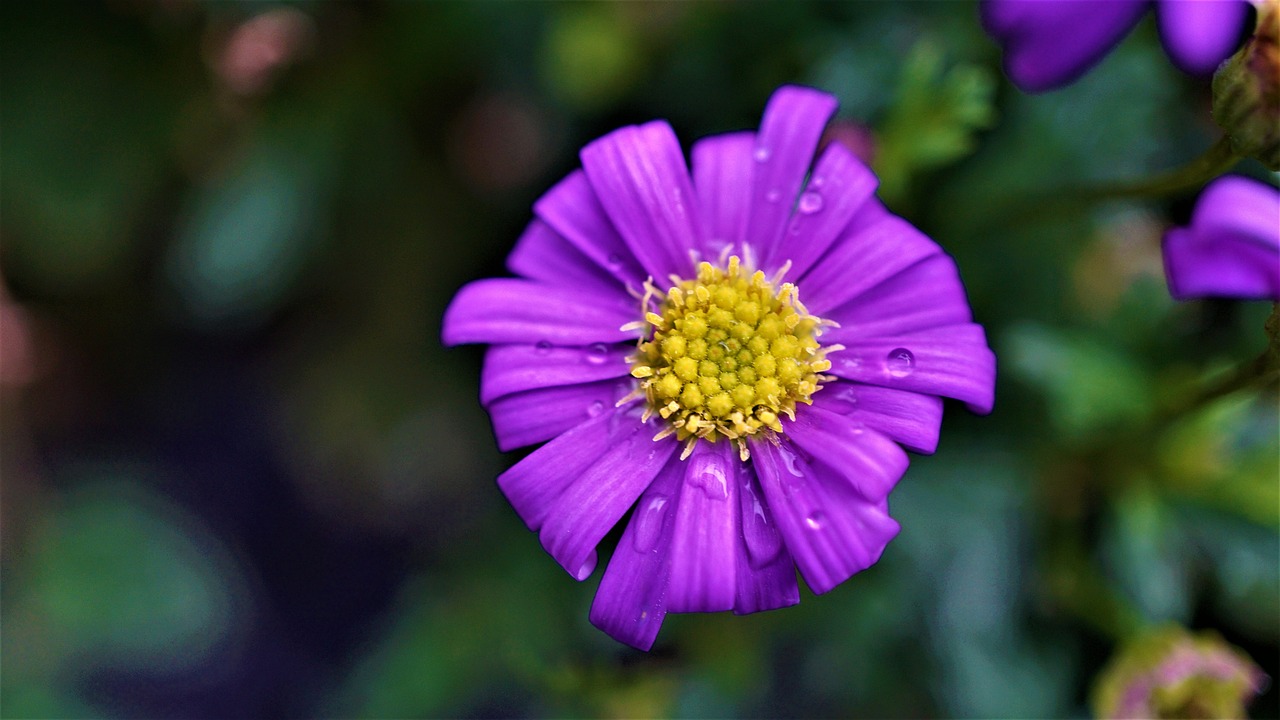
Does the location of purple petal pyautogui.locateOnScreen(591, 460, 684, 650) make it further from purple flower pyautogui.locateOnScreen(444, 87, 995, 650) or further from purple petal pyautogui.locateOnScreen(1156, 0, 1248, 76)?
purple petal pyautogui.locateOnScreen(1156, 0, 1248, 76)

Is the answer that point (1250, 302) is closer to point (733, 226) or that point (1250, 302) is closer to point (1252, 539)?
point (1252, 539)

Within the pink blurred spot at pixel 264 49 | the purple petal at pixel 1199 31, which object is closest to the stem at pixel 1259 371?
the purple petal at pixel 1199 31

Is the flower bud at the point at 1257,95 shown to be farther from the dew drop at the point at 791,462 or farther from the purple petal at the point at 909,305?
the dew drop at the point at 791,462

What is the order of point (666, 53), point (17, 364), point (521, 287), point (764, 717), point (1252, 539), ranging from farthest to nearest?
point (17, 364) → point (764, 717) → point (666, 53) → point (1252, 539) → point (521, 287)

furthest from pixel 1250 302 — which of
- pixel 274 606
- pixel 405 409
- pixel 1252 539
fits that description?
pixel 274 606

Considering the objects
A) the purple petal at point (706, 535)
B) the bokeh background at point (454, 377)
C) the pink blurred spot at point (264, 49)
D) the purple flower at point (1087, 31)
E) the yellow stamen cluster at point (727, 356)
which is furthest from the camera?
the pink blurred spot at point (264, 49)

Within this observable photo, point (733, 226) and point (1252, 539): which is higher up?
point (733, 226)

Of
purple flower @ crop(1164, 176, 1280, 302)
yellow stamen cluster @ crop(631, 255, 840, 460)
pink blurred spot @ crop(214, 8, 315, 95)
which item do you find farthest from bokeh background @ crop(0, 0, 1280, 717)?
yellow stamen cluster @ crop(631, 255, 840, 460)
